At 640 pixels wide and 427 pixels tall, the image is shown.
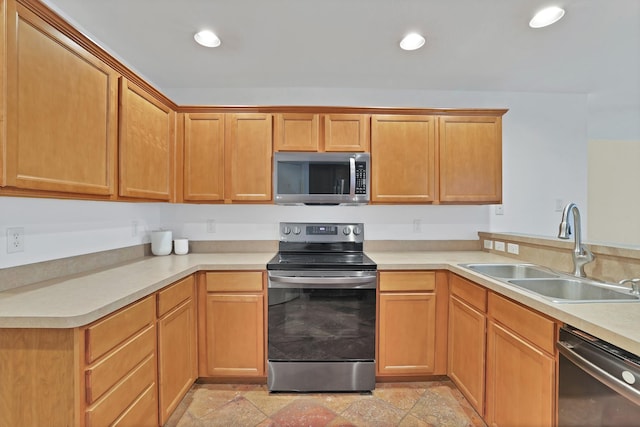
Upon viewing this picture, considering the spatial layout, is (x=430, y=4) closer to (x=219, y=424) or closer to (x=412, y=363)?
(x=412, y=363)

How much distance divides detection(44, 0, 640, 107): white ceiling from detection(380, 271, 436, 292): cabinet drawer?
163cm

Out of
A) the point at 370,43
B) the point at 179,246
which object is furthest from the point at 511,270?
the point at 179,246

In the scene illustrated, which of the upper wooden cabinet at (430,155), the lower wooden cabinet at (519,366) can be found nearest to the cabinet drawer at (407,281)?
the lower wooden cabinet at (519,366)

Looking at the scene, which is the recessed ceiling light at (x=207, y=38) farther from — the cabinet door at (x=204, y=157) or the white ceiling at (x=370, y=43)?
the cabinet door at (x=204, y=157)

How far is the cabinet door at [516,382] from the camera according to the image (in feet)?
3.99

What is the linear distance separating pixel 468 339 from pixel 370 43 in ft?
6.89

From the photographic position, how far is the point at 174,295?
1742 millimetres

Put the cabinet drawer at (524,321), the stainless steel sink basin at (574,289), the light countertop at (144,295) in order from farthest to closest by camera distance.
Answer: the stainless steel sink basin at (574,289), the cabinet drawer at (524,321), the light countertop at (144,295)

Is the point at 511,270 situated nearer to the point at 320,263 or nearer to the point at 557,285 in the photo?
the point at 557,285

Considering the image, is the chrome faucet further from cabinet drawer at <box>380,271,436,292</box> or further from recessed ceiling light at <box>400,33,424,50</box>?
recessed ceiling light at <box>400,33,424,50</box>

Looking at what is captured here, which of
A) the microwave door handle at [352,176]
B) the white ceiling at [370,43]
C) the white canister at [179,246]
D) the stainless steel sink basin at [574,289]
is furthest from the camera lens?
the white canister at [179,246]

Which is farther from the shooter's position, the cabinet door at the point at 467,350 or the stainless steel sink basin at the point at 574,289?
the cabinet door at the point at 467,350

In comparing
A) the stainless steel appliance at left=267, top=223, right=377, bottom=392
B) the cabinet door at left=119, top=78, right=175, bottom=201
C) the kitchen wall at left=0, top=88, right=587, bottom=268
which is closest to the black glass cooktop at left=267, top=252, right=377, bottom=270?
the stainless steel appliance at left=267, top=223, right=377, bottom=392

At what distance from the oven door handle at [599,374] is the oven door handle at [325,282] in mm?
1102
